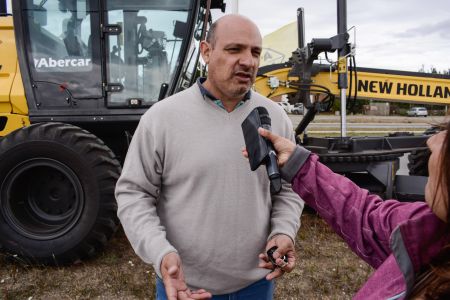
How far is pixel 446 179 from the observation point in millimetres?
1026

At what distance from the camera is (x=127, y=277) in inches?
138

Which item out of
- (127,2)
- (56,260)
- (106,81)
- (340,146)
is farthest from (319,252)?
(127,2)

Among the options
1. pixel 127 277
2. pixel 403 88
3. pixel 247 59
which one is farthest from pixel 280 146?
pixel 403 88

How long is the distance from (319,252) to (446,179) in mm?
3114

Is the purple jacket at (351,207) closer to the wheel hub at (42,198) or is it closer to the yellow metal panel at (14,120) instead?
the wheel hub at (42,198)

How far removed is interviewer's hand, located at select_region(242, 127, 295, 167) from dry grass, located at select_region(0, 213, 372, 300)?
2.07 m

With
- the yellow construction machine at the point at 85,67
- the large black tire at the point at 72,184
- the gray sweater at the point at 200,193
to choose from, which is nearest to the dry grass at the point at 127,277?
the large black tire at the point at 72,184

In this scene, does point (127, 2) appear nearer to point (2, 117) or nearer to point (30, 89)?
point (30, 89)

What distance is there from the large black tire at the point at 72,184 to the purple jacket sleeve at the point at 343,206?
8.59ft

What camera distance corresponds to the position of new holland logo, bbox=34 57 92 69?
4.25 metres

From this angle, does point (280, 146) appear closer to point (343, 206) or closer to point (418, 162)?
point (343, 206)

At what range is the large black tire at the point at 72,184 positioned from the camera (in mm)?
3689

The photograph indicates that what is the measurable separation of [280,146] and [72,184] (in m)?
2.89

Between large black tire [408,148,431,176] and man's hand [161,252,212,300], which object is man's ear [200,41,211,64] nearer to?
man's hand [161,252,212,300]
